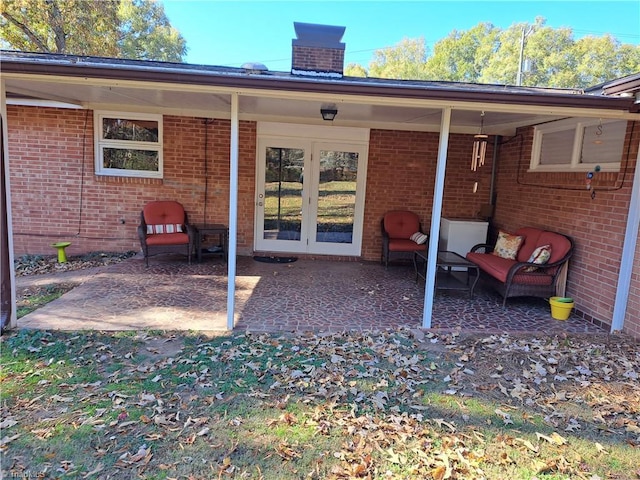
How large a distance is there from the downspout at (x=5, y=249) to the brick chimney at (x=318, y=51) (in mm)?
4136

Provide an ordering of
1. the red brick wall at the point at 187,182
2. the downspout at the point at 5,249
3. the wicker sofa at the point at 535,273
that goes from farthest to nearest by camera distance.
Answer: the red brick wall at the point at 187,182 < the wicker sofa at the point at 535,273 < the downspout at the point at 5,249

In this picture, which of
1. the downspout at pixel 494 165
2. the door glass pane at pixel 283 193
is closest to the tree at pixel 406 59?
the downspout at pixel 494 165

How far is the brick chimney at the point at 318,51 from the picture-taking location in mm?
6438

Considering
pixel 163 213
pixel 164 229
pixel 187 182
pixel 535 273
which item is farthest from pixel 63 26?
pixel 535 273

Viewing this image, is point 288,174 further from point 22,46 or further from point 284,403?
point 22,46

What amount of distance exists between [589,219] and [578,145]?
1.09 metres

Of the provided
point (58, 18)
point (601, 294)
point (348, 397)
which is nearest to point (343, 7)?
point (58, 18)

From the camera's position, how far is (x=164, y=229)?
7109 mm

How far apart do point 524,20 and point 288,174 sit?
3018cm

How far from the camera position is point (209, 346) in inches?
151

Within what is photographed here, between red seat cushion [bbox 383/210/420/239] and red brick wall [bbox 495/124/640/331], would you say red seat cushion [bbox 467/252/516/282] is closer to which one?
red brick wall [bbox 495/124/640/331]

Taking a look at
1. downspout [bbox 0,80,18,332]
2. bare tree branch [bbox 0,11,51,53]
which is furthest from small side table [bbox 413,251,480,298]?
bare tree branch [bbox 0,11,51,53]

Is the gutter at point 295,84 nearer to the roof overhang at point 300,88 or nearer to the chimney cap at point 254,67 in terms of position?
the roof overhang at point 300,88

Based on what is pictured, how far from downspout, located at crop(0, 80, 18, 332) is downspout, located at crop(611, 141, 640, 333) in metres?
6.47
